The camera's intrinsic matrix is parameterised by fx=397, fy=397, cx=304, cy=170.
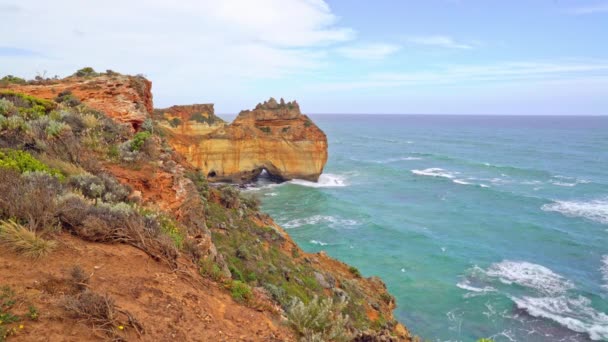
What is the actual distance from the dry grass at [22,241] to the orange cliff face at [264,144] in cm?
3880

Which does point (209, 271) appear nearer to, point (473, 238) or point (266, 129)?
point (473, 238)

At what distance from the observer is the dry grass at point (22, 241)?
507 cm

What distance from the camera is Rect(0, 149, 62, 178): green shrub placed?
6790 millimetres

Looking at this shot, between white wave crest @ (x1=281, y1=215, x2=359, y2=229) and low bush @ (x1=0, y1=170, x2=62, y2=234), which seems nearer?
low bush @ (x1=0, y1=170, x2=62, y2=234)

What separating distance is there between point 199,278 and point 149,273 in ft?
2.81

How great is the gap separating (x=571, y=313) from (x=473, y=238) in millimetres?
10364

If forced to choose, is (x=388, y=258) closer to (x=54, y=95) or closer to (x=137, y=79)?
(x=137, y=79)

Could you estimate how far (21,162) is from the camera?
7020 mm

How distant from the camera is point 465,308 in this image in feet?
65.5

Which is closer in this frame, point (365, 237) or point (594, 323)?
point (594, 323)

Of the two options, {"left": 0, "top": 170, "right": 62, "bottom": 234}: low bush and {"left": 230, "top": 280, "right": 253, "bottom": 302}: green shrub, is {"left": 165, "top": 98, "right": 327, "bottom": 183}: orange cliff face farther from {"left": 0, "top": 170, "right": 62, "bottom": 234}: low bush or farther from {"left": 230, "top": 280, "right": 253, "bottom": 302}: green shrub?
{"left": 230, "top": 280, "right": 253, "bottom": 302}: green shrub

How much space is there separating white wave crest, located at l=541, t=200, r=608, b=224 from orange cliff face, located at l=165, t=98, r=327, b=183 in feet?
79.3

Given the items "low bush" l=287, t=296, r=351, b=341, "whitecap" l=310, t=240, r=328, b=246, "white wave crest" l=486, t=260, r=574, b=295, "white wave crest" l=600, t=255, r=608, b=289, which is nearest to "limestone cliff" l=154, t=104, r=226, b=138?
"whitecap" l=310, t=240, r=328, b=246

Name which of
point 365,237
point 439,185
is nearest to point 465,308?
point 365,237
